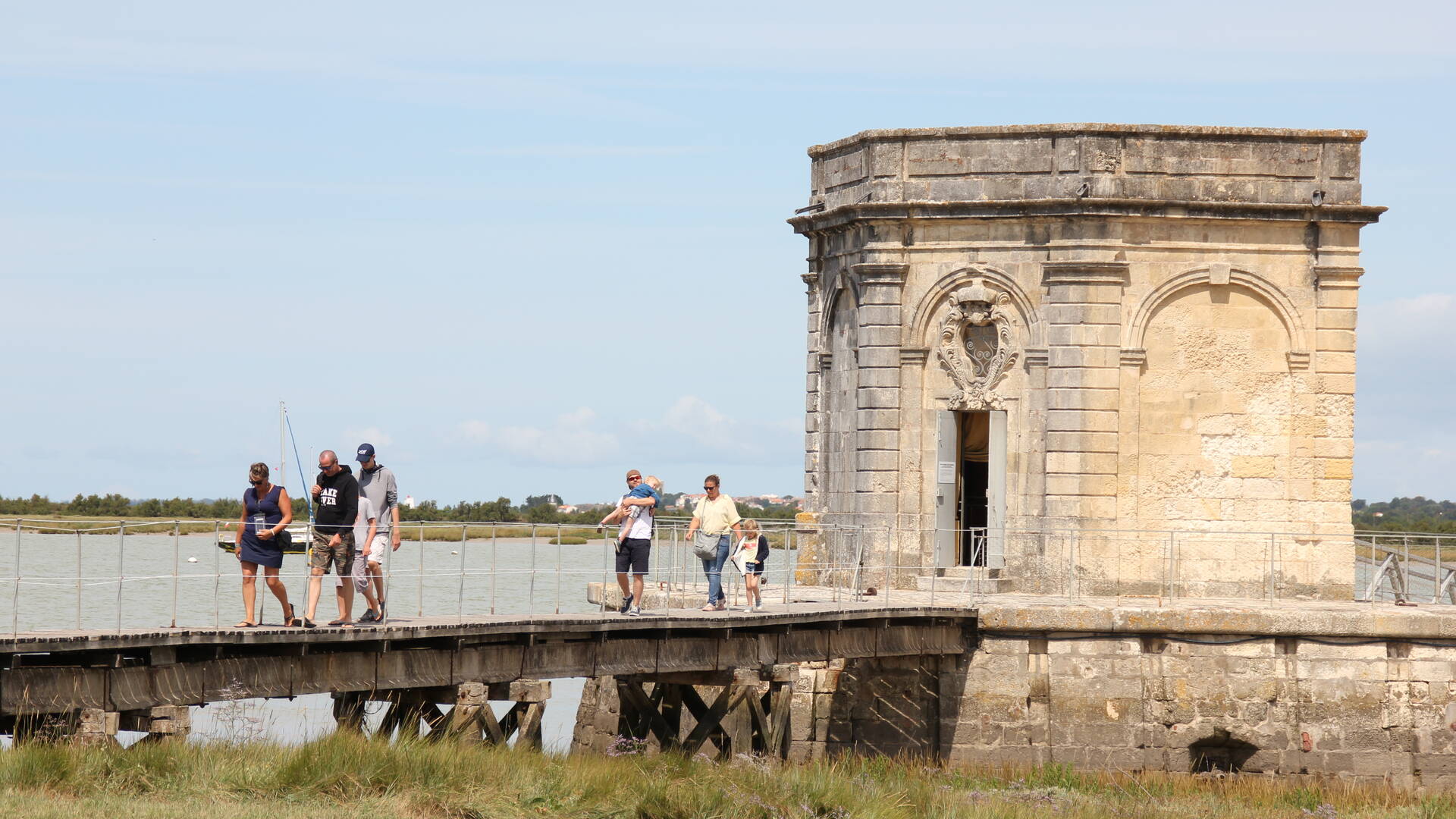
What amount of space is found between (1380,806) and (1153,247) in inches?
292

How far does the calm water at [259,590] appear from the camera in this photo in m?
16.7

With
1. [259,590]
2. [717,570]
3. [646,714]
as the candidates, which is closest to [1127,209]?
[717,570]

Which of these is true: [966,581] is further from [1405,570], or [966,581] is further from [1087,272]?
→ [1405,570]

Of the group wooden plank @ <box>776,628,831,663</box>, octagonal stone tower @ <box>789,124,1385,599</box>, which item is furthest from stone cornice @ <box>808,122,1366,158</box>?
wooden plank @ <box>776,628,831,663</box>

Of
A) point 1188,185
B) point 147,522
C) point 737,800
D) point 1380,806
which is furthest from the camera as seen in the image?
point 1188,185

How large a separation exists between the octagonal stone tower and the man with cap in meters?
9.33

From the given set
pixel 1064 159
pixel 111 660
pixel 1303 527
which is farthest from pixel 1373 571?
pixel 111 660

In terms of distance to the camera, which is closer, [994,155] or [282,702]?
[994,155]

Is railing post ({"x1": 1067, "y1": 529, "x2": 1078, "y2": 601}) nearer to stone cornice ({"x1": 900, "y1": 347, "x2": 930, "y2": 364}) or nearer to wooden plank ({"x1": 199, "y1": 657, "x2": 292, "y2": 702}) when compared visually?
stone cornice ({"x1": 900, "y1": 347, "x2": 930, "y2": 364})

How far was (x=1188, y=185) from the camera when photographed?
78.5 ft

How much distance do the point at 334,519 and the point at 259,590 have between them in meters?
24.1

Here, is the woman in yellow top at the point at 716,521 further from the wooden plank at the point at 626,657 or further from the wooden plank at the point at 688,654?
the wooden plank at the point at 626,657

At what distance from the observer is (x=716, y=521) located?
19.5 m

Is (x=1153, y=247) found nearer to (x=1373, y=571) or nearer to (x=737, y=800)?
(x=1373, y=571)
